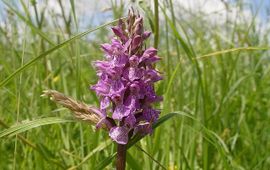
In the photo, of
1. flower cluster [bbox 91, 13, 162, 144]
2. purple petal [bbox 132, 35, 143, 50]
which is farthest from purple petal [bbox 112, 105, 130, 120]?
purple petal [bbox 132, 35, 143, 50]

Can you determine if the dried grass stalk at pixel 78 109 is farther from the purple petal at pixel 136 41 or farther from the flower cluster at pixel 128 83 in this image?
the purple petal at pixel 136 41

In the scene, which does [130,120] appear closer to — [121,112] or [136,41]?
[121,112]

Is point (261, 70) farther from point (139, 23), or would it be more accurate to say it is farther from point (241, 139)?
point (139, 23)

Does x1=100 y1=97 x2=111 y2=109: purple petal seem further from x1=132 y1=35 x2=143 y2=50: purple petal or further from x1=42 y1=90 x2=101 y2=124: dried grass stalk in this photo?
x1=132 y1=35 x2=143 y2=50: purple petal

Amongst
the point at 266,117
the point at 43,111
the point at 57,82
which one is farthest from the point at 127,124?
the point at 57,82

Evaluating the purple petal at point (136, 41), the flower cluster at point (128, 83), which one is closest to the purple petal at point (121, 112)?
the flower cluster at point (128, 83)

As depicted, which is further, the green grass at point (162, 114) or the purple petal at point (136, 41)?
the green grass at point (162, 114)

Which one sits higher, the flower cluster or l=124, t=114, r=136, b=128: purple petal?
the flower cluster

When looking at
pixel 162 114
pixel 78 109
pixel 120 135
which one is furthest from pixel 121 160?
pixel 162 114
